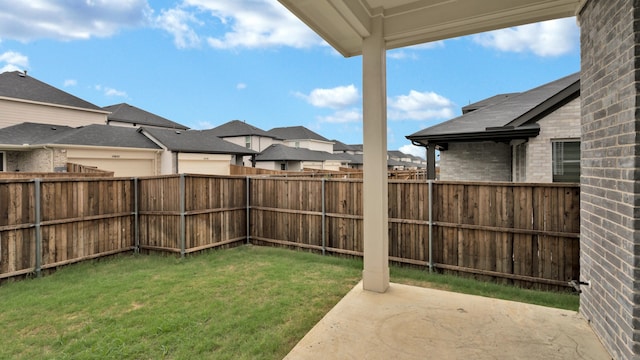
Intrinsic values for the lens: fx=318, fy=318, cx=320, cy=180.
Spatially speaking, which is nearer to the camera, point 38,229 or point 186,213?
point 38,229

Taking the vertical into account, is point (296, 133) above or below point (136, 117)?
above

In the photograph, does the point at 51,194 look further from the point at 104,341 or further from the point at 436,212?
the point at 436,212

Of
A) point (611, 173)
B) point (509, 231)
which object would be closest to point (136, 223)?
point (509, 231)

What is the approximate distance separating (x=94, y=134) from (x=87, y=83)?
1483 centimetres

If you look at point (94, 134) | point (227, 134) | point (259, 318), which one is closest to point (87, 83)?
→ point (227, 134)

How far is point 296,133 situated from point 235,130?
29.4 feet

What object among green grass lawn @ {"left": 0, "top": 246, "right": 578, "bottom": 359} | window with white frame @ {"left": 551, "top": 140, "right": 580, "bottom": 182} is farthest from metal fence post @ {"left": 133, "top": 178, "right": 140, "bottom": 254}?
window with white frame @ {"left": 551, "top": 140, "right": 580, "bottom": 182}

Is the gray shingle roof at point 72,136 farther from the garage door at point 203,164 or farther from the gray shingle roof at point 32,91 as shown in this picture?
the gray shingle roof at point 32,91

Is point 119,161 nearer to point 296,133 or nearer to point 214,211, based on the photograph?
point 214,211

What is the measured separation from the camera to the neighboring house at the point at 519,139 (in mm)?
6199

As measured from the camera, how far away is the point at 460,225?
5051 mm

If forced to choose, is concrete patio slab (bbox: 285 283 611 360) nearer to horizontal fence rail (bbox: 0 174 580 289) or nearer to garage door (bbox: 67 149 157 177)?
horizontal fence rail (bbox: 0 174 580 289)

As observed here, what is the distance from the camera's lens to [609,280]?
249 cm

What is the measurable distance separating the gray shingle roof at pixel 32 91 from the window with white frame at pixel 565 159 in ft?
76.2
